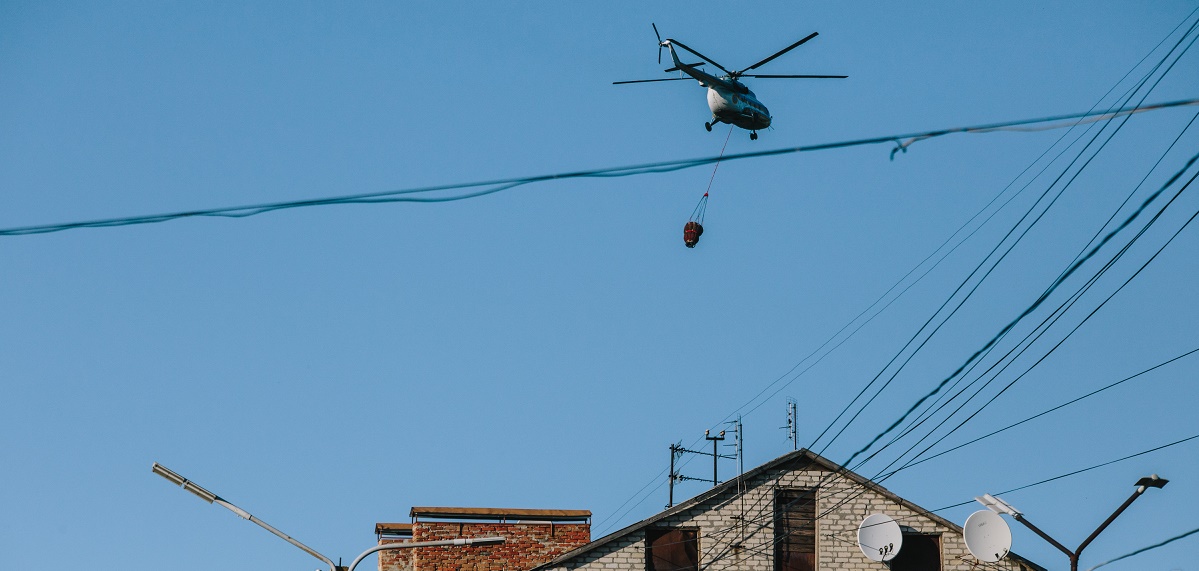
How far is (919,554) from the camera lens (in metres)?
33.2

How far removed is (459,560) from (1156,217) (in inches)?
861

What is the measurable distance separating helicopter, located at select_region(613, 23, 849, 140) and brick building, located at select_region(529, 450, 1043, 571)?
8029mm

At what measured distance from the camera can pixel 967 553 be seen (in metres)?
33.3

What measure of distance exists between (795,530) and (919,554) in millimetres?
2726

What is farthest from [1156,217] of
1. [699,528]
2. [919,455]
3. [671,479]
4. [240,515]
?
[671,479]

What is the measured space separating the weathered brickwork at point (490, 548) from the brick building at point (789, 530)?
48cm

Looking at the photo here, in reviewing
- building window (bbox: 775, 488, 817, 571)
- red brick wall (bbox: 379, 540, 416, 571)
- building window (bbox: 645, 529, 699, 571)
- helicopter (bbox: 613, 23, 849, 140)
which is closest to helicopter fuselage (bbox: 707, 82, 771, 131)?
helicopter (bbox: 613, 23, 849, 140)

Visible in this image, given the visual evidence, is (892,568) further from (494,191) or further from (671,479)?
(494,191)

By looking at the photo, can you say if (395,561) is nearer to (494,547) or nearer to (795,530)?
(494,547)

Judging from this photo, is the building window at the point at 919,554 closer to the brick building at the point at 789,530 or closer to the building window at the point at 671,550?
the brick building at the point at 789,530

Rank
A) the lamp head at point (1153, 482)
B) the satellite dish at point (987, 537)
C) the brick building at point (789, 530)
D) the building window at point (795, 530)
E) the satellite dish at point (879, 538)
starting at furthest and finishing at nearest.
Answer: the building window at point (795, 530) < the brick building at point (789, 530) < the satellite dish at point (879, 538) < the satellite dish at point (987, 537) < the lamp head at point (1153, 482)

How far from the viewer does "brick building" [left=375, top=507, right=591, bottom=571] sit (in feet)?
112

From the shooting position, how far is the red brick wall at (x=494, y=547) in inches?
1340

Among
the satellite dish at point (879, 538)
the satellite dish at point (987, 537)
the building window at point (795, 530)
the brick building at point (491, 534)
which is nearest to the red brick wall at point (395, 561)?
the brick building at point (491, 534)
